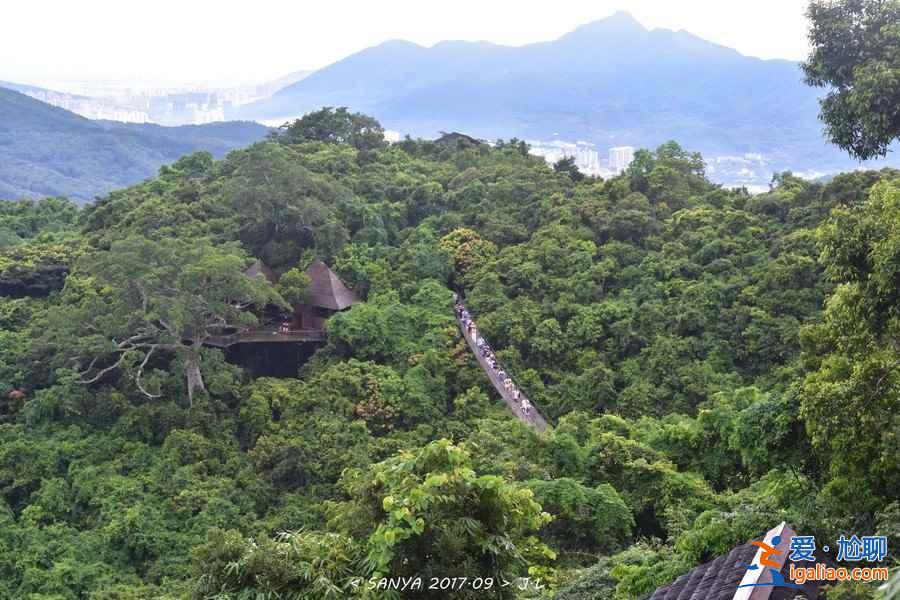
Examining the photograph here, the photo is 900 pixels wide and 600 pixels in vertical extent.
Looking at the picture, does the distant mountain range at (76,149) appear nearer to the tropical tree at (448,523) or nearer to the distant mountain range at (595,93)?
the distant mountain range at (595,93)

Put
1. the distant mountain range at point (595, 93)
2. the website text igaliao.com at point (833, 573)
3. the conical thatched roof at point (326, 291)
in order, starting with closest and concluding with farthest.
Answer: the website text igaliao.com at point (833, 573)
the conical thatched roof at point (326, 291)
the distant mountain range at point (595, 93)

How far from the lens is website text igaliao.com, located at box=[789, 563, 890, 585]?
13.1ft

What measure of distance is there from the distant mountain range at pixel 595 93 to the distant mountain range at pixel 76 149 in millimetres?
38435

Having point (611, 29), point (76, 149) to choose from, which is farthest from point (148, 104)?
point (611, 29)

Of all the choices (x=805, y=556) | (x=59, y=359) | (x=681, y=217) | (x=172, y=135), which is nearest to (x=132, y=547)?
(x=59, y=359)

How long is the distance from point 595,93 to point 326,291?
12068 cm

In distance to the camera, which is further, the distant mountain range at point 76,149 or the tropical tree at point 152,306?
the distant mountain range at point 76,149

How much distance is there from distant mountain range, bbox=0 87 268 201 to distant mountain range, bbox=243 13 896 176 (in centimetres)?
3843

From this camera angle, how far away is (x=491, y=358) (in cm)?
1473

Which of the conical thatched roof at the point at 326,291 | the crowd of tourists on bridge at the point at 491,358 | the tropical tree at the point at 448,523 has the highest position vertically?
the tropical tree at the point at 448,523

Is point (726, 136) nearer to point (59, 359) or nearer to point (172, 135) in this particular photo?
point (172, 135)

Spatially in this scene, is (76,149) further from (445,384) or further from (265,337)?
(445,384)

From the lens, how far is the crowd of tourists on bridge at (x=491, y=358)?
1368 cm

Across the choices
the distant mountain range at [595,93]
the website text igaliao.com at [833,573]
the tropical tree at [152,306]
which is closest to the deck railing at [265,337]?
the tropical tree at [152,306]
